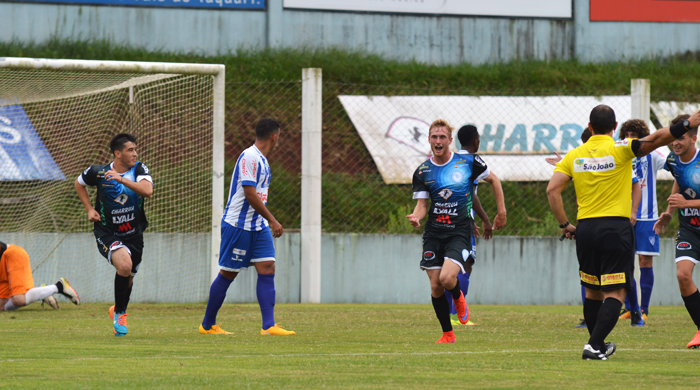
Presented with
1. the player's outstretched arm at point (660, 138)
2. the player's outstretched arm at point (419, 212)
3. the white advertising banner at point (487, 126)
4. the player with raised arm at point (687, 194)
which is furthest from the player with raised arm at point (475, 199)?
the white advertising banner at point (487, 126)

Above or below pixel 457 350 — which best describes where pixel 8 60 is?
above

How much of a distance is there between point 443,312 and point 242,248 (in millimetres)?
2078

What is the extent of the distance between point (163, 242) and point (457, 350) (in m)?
→ 7.90

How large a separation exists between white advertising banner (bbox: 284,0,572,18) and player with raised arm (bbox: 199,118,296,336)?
11777 mm

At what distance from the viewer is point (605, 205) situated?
5914mm

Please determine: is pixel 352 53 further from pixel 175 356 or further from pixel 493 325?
pixel 175 356

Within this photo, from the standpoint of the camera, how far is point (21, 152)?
14.0 meters

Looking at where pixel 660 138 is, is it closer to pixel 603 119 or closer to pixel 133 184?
pixel 603 119

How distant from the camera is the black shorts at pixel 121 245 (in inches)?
327

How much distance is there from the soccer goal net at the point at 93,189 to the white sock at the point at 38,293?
6.29 ft

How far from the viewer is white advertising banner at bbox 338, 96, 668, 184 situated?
640 inches

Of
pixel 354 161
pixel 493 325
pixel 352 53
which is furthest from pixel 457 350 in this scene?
pixel 352 53

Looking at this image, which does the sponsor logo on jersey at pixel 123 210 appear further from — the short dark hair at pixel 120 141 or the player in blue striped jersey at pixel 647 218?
the player in blue striped jersey at pixel 647 218

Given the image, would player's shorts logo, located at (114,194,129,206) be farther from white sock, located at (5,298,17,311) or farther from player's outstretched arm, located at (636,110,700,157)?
player's outstretched arm, located at (636,110,700,157)
